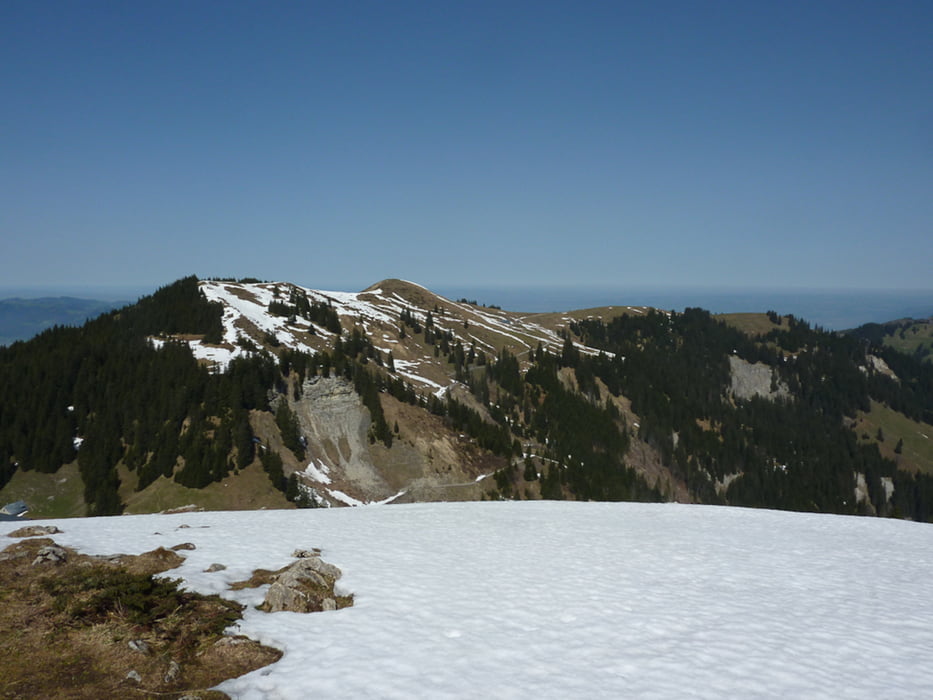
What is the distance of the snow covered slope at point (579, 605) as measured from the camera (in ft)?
32.3

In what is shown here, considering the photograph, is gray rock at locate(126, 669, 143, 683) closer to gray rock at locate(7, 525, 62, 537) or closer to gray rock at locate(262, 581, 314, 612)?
gray rock at locate(262, 581, 314, 612)

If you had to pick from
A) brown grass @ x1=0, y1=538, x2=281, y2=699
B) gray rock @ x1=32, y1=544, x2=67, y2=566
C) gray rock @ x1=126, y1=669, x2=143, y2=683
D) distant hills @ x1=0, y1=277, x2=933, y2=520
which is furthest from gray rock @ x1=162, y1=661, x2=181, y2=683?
distant hills @ x1=0, y1=277, x2=933, y2=520

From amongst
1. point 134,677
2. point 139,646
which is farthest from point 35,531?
point 134,677

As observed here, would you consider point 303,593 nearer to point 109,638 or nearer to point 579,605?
point 109,638

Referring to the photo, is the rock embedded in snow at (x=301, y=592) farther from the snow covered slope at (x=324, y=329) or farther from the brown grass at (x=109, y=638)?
the snow covered slope at (x=324, y=329)

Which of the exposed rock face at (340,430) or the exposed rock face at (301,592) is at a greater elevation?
the exposed rock face at (301,592)

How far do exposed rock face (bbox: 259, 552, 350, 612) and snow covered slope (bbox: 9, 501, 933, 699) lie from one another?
16.0 inches

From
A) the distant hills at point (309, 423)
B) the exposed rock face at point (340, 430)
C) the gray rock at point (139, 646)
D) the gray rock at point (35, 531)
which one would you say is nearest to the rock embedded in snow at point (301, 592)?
the gray rock at point (139, 646)

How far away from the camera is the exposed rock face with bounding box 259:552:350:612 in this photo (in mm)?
12773

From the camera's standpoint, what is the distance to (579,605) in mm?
13852

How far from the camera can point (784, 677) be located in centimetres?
1016

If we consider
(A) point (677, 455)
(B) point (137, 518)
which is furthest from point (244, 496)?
(A) point (677, 455)

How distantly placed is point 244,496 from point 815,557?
62.9 meters

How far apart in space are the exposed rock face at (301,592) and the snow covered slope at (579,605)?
407mm
